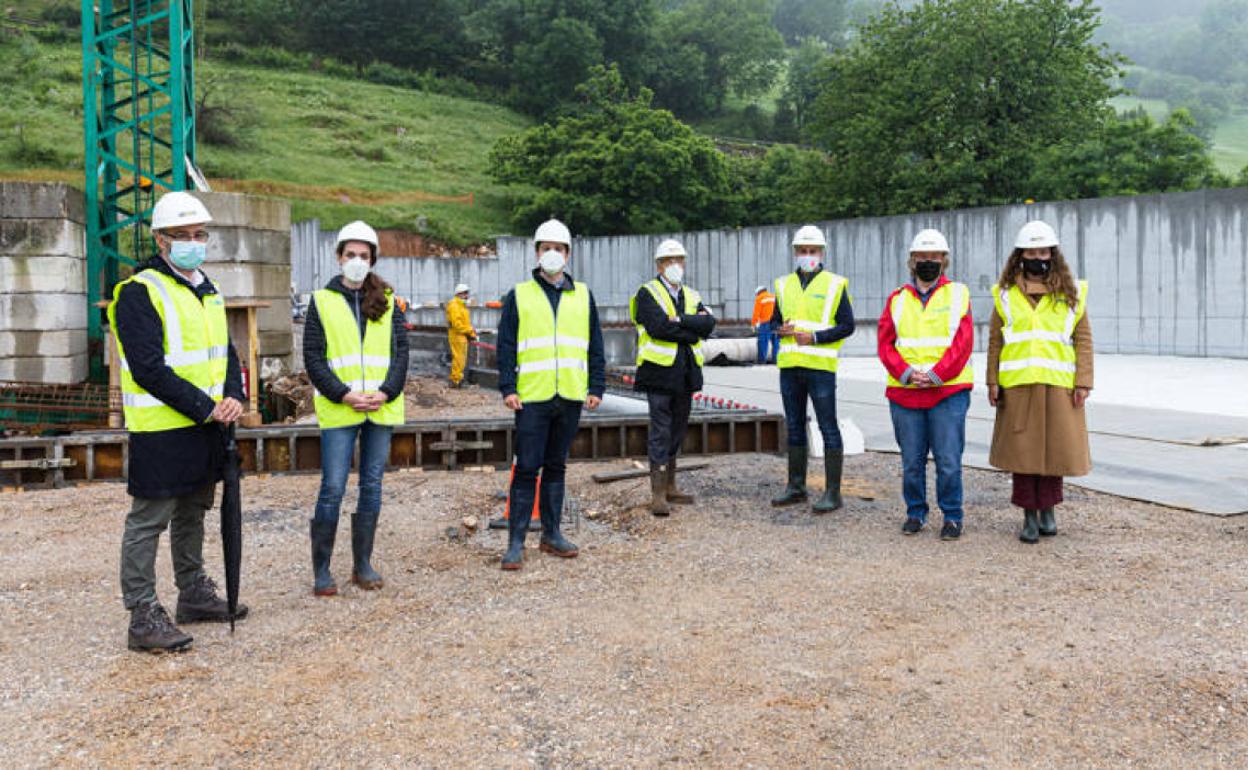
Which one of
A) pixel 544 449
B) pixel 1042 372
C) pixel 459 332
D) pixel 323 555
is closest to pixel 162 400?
pixel 323 555

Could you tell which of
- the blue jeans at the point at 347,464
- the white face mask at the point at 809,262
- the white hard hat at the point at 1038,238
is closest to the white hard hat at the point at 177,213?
the blue jeans at the point at 347,464

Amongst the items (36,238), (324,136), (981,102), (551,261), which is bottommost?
(551,261)

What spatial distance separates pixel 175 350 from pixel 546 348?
2.12 meters

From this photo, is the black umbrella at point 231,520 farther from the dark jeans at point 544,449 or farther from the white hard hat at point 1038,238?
the white hard hat at point 1038,238

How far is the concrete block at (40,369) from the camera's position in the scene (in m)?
11.7

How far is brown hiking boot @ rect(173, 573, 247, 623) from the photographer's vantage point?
190 inches

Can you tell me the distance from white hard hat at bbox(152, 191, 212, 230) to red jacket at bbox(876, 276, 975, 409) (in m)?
3.93

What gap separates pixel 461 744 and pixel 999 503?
203 inches

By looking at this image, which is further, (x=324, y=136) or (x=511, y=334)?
(x=324, y=136)

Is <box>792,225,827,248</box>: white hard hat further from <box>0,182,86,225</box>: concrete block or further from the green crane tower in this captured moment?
the green crane tower

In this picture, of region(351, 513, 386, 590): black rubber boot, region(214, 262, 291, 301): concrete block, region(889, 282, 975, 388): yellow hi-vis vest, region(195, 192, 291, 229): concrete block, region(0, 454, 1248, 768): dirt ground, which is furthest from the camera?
region(214, 262, 291, 301): concrete block

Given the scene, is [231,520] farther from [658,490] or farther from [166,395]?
[658,490]

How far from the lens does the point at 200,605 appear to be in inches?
190

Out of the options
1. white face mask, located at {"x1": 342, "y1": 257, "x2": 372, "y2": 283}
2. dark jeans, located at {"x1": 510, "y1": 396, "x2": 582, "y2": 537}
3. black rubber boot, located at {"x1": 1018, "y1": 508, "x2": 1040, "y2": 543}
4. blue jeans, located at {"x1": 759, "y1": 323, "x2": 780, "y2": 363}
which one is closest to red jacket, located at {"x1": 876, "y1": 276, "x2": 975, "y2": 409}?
black rubber boot, located at {"x1": 1018, "y1": 508, "x2": 1040, "y2": 543}
